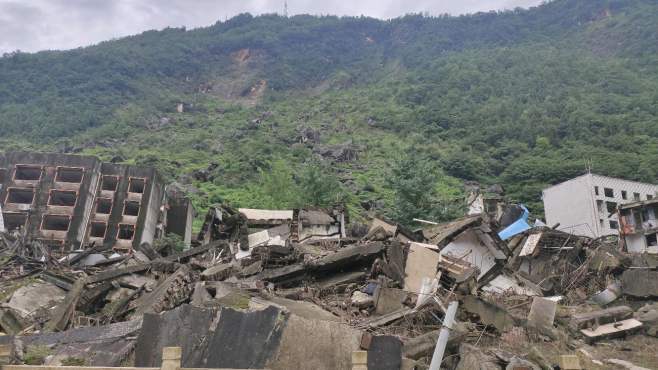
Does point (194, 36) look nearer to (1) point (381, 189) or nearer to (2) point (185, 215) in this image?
(1) point (381, 189)

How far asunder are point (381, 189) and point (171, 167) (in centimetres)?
2820

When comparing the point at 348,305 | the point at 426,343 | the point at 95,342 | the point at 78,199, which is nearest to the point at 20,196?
the point at 78,199

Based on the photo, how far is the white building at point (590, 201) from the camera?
46.8 m

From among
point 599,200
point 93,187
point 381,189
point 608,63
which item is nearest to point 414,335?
point 93,187

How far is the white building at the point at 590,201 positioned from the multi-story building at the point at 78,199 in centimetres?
3203

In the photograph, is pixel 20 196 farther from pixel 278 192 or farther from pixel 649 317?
pixel 649 317

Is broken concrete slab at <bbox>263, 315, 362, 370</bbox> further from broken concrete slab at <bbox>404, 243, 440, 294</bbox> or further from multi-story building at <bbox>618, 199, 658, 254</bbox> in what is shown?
multi-story building at <bbox>618, 199, 658, 254</bbox>

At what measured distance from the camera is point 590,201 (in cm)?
4722

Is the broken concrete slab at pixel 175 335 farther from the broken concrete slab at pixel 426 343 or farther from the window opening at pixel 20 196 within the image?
the window opening at pixel 20 196

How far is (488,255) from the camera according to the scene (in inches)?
759

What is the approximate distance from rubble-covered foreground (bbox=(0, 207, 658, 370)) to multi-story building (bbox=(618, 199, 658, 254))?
14.0 m

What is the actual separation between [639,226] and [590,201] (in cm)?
1293

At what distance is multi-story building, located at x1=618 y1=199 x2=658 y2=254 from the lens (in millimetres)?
33875

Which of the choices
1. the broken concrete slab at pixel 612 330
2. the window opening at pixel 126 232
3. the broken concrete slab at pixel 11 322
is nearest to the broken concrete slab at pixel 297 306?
the broken concrete slab at pixel 11 322
